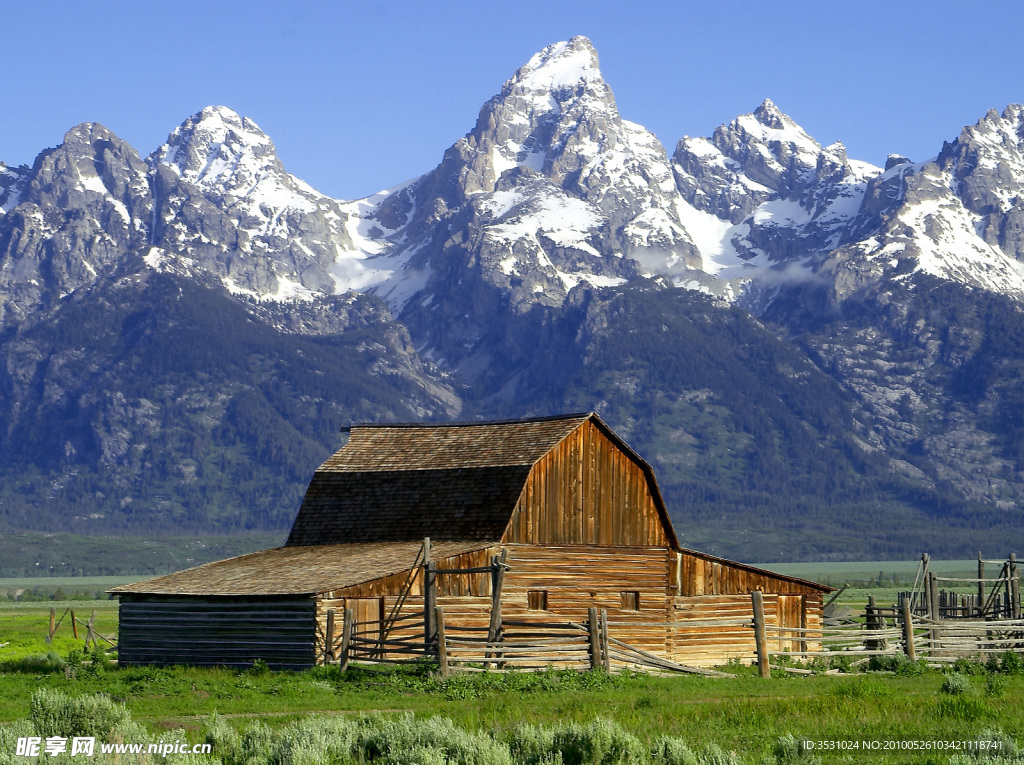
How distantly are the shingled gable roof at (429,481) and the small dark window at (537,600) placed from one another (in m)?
2.29

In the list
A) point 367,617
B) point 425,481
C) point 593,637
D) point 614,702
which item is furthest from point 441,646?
point 425,481

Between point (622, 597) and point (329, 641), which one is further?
point (622, 597)

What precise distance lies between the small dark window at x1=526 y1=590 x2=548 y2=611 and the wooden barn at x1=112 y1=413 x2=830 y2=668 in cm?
4

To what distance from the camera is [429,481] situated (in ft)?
163

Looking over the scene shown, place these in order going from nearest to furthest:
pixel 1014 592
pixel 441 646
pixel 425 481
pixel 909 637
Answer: pixel 441 646, pixel 909 637, pixel 425 481, pixel 1014 592

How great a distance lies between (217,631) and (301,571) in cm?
305

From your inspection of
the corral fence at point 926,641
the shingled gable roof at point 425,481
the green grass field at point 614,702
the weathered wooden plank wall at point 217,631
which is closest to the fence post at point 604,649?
the green grass field at point 614,702

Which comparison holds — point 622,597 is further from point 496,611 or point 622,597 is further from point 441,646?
point 441,646

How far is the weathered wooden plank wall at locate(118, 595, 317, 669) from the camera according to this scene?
42156mm

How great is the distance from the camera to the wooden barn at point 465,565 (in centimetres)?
4284

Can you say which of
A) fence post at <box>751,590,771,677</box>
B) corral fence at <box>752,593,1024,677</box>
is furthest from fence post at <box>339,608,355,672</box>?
corral fence at <box>752,593,1024,677</box>

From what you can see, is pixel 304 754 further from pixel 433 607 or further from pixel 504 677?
pixel 433 607

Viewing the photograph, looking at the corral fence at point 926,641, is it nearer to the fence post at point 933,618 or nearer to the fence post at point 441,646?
the fence post at point 933,618

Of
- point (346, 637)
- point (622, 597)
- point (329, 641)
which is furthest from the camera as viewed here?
point (622, 597)
